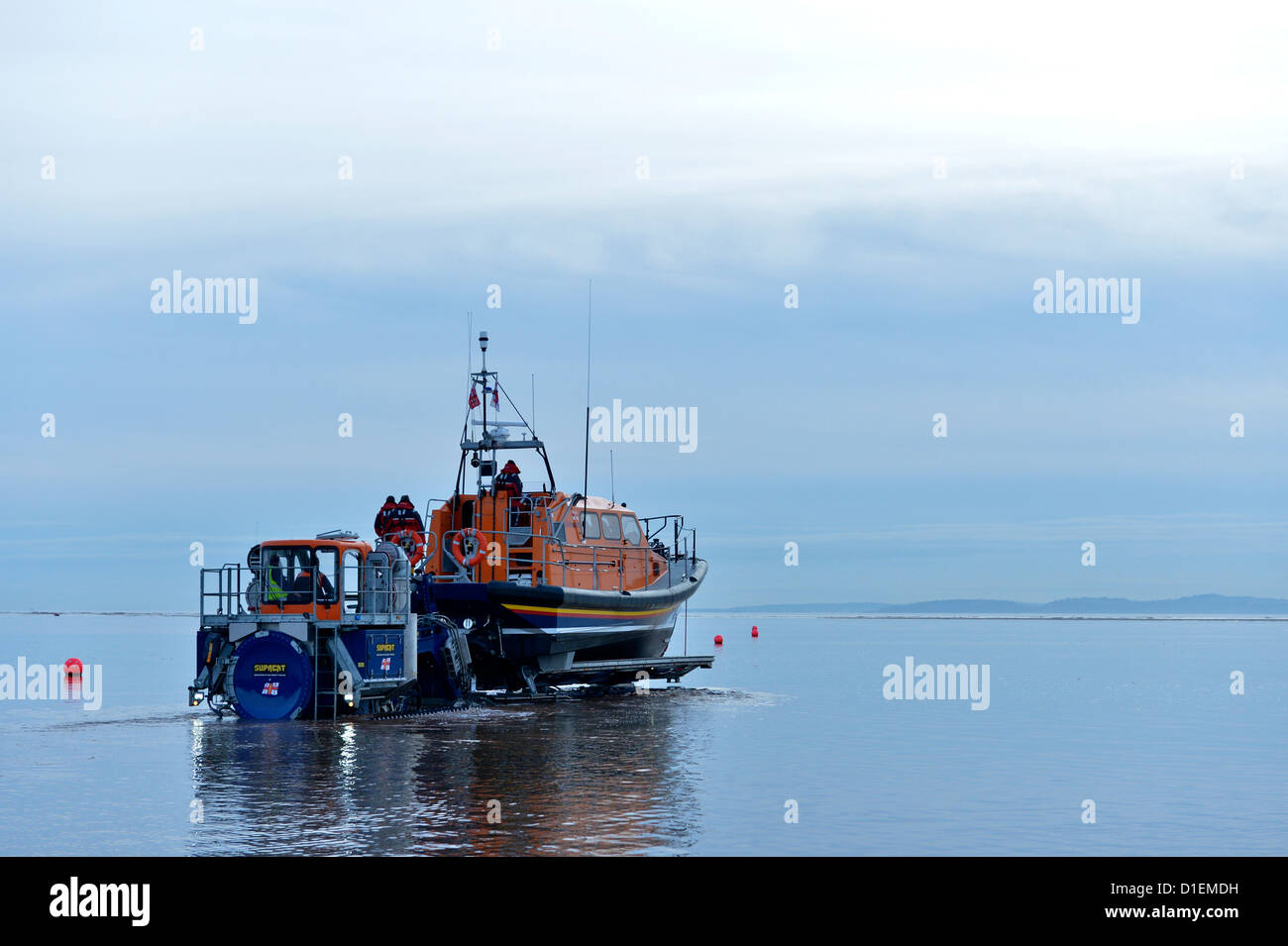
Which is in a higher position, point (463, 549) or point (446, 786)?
point (463, 549)

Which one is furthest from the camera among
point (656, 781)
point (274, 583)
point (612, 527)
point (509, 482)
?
point (612, 527)

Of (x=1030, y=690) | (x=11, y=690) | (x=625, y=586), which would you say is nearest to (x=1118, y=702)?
(x=1030, y=690)

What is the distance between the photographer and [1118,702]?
111ft

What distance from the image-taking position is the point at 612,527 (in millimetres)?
31750

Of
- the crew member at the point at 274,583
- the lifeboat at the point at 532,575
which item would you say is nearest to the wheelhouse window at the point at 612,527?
the lifeboat at the point at 532,575

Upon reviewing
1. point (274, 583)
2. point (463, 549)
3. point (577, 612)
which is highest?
point (463, 549)

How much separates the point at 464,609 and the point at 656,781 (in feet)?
35.7

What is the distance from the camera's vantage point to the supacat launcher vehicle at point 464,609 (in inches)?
926

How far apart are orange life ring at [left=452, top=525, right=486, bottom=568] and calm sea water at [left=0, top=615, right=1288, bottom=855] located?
10.6ft

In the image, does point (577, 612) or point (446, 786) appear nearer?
point (446, 786)

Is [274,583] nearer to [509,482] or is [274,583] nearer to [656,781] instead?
[509,482]

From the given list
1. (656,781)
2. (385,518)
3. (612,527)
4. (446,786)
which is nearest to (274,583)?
(385,518)

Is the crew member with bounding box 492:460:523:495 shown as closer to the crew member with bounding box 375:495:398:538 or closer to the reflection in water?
the crew member with bounding box 375:495:398:538
